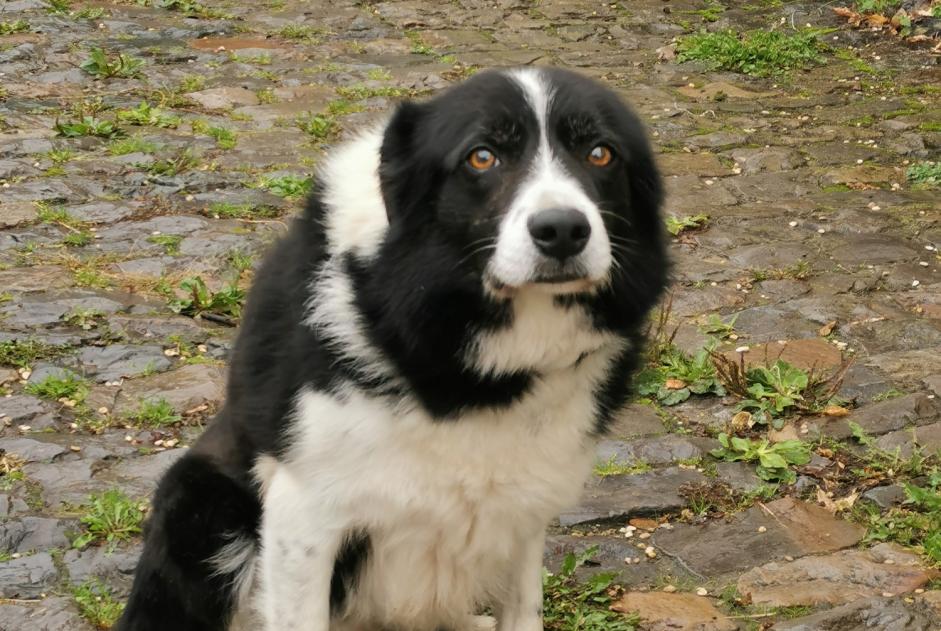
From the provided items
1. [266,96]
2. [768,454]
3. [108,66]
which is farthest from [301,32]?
[768,454]

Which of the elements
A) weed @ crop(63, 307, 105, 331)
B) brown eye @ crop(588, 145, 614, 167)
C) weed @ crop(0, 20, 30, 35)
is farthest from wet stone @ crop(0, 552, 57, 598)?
weed @ crop(0, 20, 30, 35)

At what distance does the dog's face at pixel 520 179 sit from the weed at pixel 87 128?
4.51m

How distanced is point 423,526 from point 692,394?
2118mm

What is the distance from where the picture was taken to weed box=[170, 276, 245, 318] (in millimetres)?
5035

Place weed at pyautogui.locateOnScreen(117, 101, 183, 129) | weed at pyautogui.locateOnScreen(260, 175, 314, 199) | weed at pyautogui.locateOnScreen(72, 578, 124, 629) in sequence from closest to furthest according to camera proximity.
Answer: weed at pyautogui.locateOnScreen(72, 578, 124, 629) → weed at pyautogui.locateOnScreen(260, 175, 314, 199) → weed at pyautogui.locateOnScreen(117, 101, 183, 129)

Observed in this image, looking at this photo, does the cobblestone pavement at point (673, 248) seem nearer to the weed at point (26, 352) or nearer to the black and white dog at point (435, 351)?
the weed at point (26, 352)

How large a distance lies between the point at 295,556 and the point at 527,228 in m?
1.01

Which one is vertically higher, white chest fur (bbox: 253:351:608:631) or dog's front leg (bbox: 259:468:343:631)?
white chest fur (bbox: 253:351:608:631)

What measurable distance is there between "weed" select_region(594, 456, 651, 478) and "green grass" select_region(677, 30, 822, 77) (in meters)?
5.29

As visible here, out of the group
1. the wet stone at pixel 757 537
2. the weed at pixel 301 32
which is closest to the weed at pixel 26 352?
the wet stone at pixel 757 537

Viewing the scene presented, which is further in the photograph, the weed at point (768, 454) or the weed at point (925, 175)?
the weed at point (925, 175)

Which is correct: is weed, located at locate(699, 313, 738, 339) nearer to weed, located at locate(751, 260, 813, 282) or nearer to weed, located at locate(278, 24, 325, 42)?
weed, located at locate(751, 260, 813, 282)

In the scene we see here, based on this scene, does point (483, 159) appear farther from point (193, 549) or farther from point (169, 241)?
point (169, 241)

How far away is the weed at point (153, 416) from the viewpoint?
427cm
